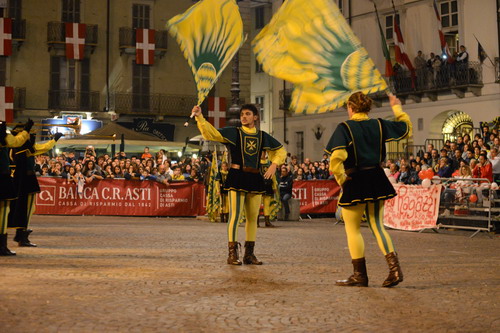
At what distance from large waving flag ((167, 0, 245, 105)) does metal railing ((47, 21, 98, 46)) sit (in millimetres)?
34893

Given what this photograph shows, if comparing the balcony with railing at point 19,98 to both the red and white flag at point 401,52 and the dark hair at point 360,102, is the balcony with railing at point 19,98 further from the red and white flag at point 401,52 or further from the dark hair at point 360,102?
the dark hair at point 360,102

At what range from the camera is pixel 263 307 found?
22.4 ft

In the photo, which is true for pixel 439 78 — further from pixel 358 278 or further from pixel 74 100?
pixel 358 278

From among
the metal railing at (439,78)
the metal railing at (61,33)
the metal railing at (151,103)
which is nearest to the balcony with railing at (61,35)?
Result: the metal railing at (61,33)

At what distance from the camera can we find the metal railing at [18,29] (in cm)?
4328

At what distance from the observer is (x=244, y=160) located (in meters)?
10.5

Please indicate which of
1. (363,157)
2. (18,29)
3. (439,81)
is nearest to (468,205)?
(363,157)

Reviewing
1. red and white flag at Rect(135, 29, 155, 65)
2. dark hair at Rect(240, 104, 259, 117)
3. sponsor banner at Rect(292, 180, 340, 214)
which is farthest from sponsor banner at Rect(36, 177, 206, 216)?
red and white flag at Rect(135, 29, 155, 65)

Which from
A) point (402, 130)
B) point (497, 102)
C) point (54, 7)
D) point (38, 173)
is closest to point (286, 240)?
point (402, 130)

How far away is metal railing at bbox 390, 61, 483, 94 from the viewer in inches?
1337

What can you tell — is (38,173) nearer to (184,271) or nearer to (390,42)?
(184,271)

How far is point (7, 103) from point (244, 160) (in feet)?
106

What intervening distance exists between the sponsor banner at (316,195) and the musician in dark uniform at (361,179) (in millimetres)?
16425

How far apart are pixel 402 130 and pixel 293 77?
1339 mm
